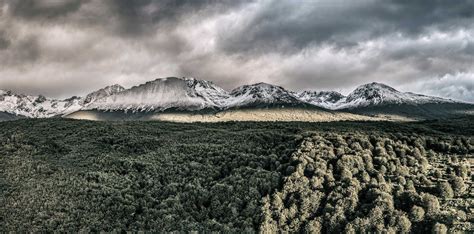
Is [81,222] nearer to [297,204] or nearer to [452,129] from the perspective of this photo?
[297,204]

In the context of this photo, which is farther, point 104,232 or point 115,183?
point 115,183

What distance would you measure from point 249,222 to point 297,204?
14424 mm

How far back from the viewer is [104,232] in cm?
10838

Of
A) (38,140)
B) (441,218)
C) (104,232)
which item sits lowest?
(104,232)

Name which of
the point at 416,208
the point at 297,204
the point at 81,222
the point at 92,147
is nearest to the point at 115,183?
the point at 81,222

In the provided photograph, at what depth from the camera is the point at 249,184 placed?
423 feet

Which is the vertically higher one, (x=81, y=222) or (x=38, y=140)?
(x=38, y=140)

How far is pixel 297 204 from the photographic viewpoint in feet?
383

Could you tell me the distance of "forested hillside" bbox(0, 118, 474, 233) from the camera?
108350 mm

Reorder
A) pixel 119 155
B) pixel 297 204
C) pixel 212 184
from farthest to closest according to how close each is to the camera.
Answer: pixel 119 155 < pixel 212 184 < pixel 297 204

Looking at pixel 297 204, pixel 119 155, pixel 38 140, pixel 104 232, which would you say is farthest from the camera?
pixel 38 140

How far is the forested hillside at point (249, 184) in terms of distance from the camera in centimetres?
10835

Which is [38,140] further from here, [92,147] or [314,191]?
[314,191]

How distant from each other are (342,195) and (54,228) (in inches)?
2954
